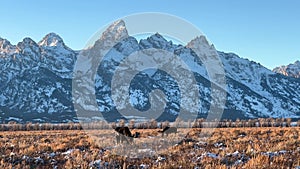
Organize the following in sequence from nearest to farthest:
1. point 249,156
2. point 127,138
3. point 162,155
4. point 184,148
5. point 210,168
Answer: point 210,168
point 249,156
point 162,155
point 184,148
point 127,138

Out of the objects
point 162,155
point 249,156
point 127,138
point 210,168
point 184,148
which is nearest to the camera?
point 210,168

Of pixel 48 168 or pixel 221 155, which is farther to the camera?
pixel 221 155

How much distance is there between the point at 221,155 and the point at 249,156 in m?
1.13

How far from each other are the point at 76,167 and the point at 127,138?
9.08 metres

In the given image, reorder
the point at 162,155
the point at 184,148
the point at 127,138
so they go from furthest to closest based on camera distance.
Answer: the point at 127,138, the point at 184,148, the point at 162,155

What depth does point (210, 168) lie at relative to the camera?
482 inches

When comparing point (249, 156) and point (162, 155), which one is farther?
point (162, 155)

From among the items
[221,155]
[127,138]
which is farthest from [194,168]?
[127,138]

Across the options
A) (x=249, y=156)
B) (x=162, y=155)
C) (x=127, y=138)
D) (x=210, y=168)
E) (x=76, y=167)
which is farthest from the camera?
(x=127, y=138)

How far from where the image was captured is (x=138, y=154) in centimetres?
1681

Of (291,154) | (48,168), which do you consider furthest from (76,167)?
(291,154)

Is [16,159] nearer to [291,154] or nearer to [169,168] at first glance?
[169,168]

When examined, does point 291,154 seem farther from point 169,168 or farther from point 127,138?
point 127,138

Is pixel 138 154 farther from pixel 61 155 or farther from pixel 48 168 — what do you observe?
pixel 48 168
